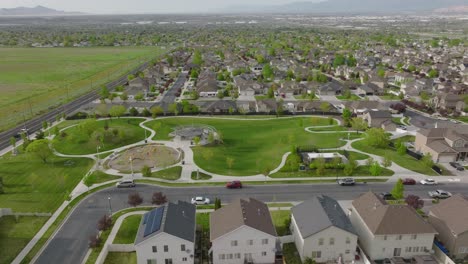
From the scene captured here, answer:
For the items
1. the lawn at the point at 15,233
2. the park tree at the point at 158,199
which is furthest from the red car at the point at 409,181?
the lawn at the point at 15,233

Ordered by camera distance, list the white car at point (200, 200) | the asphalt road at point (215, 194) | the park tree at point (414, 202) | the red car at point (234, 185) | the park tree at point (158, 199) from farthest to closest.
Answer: the red car at point (234, 185) → the white car at point (200, 200) → the park tree at point (158, 199) → the park tree at point (414, 202) → the asphalt road at point (215, 194)

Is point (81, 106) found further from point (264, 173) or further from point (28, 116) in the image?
point (264, 173)

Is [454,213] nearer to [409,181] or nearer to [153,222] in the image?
[409,181]

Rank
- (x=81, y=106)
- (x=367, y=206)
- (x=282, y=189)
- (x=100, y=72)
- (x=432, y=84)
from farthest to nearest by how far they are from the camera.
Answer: (x=100, y=72), (x=432, y=84), (x=81, y=106), (x=282, y=189), (x=367, y=206)

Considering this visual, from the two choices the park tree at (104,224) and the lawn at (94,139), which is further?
the lawn at (94,139)

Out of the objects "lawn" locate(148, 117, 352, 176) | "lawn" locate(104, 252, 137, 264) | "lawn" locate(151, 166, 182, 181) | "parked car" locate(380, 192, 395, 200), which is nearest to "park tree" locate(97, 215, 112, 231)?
"lawn" locate(104, 252, 137, 264)

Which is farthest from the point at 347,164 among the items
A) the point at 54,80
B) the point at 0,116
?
the point at 54,80

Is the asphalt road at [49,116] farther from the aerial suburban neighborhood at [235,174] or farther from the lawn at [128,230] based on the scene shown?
the lawn at [128,230]

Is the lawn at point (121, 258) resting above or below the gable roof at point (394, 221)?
below
